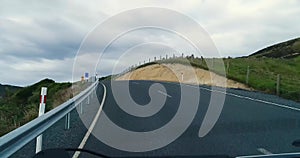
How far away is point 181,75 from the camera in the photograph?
198 ft

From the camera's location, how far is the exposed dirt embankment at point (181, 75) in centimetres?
4642

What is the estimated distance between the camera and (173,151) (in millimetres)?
8414

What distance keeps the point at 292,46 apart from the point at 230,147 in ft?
367

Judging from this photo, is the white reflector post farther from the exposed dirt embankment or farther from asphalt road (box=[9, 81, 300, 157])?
the exposed dirt embankment

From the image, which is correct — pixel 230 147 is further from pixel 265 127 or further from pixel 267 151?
pixel 265 127

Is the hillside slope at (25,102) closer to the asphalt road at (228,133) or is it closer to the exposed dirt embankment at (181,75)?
the asphalt road at (228,133)

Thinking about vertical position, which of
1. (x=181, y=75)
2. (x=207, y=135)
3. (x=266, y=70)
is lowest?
(x=207, y=135)

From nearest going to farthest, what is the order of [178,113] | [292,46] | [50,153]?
[50,153], [178,113], [292,46]

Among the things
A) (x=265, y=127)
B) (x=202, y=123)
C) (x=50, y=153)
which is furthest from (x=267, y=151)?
(x=50, y=153)

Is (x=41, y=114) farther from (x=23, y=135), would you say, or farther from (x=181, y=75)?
(x=181, y=75)

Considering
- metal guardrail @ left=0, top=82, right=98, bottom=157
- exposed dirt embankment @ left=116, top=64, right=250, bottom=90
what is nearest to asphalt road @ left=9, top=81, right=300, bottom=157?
metal guardrail @ left=0, top=82, right=98, bottom=157

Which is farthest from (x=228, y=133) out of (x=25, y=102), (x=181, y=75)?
(x=181, y=75)

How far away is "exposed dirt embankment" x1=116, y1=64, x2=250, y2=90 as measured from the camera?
46.4 metres

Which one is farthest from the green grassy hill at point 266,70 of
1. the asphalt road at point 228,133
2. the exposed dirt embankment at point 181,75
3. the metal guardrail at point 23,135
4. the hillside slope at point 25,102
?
the metal guardrail at point 23,135
